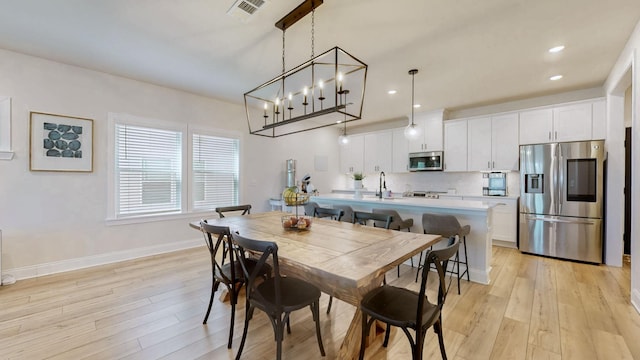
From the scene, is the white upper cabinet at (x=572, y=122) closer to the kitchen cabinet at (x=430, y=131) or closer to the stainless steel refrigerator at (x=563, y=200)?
the stainless steel refrigerator at (x=563, y=200)

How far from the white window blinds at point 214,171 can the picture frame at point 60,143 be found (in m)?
1.35

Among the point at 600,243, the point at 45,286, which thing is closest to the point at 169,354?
the point at 45,286

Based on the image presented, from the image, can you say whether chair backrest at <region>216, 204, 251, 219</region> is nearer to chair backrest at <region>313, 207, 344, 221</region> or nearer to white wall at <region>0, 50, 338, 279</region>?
chair backrest at <region>313, 207, 344, 221</region>

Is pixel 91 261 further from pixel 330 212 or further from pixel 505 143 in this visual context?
pixel 505 143

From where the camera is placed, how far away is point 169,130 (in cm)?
408

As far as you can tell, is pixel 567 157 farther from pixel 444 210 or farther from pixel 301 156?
pixel 301 156

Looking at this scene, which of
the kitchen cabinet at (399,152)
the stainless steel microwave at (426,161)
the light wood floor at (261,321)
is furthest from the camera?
the kitchen cabinet at (399,152)

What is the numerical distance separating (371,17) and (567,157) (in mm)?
3693

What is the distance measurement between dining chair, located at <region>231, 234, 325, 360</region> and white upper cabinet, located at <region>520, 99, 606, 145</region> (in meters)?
4.60

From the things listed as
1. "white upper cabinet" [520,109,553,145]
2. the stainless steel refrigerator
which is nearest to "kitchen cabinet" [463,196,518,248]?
the stainless steel refrigerator

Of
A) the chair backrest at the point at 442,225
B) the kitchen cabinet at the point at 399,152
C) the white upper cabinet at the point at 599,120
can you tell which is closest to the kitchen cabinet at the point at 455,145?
the kitchen cabinet at the point at 399,152

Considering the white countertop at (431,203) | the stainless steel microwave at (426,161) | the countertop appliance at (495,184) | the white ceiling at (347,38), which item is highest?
the white ceiling at (347,38)

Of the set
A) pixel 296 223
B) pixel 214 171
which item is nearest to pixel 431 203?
pixel 296 223

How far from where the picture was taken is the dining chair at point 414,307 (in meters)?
1.30
